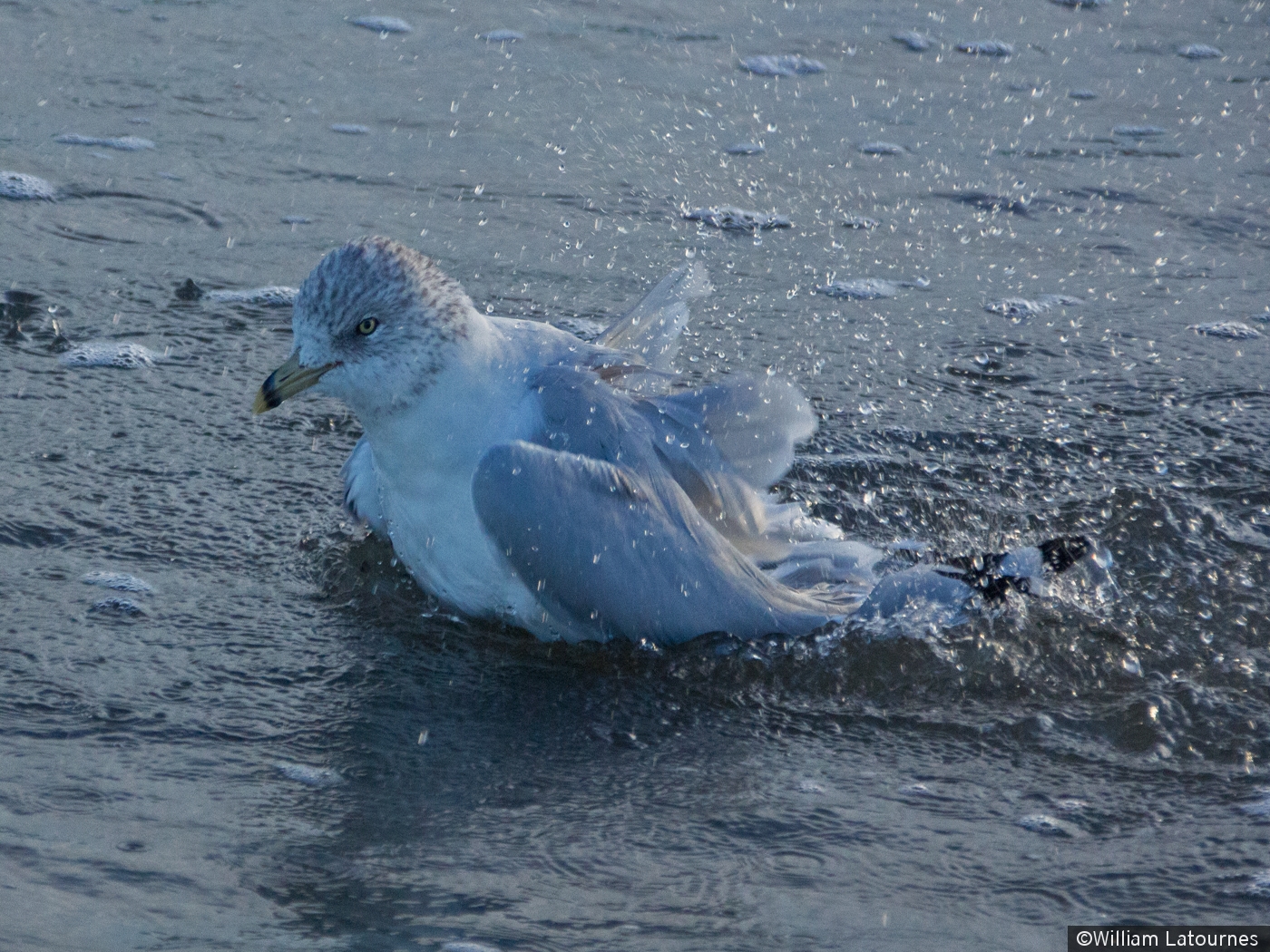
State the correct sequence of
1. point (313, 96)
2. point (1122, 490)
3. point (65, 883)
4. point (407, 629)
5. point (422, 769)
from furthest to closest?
point (313, 96) < point (1122, 490) < point (407, 629) < point (422, 769) < point (65, 883)

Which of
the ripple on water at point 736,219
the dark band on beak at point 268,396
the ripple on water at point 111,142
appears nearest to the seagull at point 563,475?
the dark band on beak at point 268,396

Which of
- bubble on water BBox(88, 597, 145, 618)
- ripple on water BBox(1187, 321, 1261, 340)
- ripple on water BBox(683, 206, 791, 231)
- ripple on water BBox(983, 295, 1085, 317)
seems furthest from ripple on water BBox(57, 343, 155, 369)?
ripple on water BBox(1187, 321, 1261, 340)

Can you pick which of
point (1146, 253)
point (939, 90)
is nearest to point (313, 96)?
point (939, 90)

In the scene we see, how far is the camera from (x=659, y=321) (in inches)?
178

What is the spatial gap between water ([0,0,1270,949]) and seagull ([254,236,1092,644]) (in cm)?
13

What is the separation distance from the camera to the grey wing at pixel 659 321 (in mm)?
4449

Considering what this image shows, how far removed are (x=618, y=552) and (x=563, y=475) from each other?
24 centimetres

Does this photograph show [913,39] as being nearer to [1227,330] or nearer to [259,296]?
[1227,330]

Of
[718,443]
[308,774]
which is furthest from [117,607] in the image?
[718,443]

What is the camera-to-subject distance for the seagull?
384 centimetres

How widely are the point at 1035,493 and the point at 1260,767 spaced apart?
1506 millimetres

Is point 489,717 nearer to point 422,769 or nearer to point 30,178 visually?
point 422,769

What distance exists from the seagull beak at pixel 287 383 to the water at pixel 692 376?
548mm

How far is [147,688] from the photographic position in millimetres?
3596
